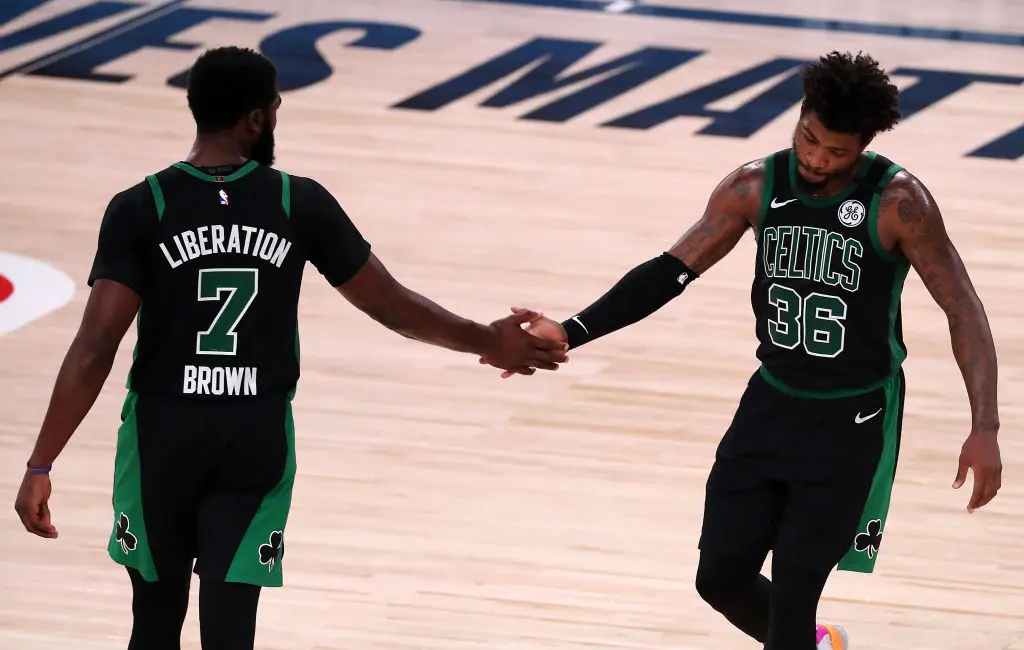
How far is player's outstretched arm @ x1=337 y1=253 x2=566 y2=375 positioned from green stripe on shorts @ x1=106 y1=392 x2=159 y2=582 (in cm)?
55

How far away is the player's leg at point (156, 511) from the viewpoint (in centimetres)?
365

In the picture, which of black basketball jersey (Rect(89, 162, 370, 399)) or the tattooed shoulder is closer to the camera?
black basketball jersey (Rect(89, 162, 370, 399))

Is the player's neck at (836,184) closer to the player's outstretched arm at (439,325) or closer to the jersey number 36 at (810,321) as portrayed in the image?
the jersey number 36 at (810,321)

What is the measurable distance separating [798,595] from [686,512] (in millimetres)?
1970

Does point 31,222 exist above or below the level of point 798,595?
below

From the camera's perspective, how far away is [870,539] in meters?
4.12

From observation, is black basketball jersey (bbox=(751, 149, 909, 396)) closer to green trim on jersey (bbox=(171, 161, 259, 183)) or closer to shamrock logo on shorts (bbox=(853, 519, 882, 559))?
shamrock logo on shorts (bbox=(853, 519, 882, 559))

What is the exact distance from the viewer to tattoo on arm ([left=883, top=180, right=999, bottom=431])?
12.9 ft

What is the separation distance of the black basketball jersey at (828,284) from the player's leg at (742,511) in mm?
123

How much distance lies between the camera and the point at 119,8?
42.5 ft

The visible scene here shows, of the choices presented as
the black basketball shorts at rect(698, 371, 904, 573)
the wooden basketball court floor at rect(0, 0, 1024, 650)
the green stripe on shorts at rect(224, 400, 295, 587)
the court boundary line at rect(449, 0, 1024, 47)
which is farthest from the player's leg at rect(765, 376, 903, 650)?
the court boundary line at rect(449, 0, 1024, 47)

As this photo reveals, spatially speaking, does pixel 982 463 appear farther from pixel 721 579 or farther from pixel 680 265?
pixel 680 265

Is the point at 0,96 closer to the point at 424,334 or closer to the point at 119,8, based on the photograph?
the point at 119,8

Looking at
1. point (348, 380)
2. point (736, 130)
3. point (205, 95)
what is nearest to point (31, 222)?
point (348, 380)
